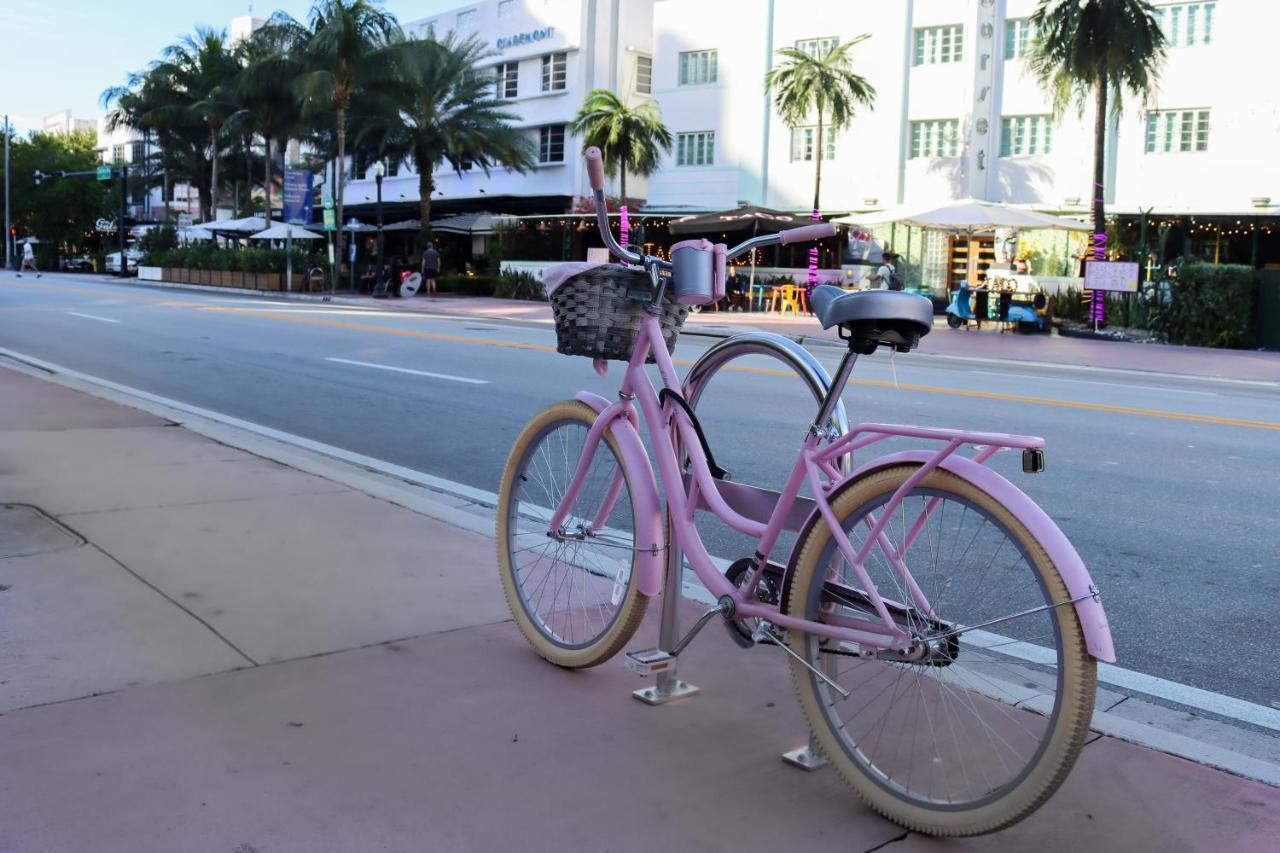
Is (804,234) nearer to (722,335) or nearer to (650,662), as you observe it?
(650,662)

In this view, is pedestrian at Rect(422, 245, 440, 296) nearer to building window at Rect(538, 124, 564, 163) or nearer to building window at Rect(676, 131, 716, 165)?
building window at Rect(676, 131, 716, 165)

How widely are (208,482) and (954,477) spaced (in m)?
5.38

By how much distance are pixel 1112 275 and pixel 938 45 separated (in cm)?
1531

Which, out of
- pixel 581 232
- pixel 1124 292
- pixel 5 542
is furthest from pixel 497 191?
pixel 5 542

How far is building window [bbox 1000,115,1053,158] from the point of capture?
35.5 metres

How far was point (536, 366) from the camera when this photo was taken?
15047 millimetres

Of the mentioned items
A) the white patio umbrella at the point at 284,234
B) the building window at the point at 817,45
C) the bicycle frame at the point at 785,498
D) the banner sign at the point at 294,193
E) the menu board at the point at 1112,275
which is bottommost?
the bicycle frame at the point at 785,498

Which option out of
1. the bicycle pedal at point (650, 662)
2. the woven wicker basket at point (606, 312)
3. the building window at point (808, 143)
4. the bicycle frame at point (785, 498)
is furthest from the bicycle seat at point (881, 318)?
the building window at point (808, 143)

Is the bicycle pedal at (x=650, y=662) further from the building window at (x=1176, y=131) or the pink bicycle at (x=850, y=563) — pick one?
the building window at (x=1176, y=131)

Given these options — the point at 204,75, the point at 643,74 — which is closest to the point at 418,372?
the point at 643,74

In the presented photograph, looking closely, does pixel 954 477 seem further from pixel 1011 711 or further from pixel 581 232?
pixel 581 232

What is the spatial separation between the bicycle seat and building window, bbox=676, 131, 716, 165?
42051mm

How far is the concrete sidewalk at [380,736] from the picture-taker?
9.73ft

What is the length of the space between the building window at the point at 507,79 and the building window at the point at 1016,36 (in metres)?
24.7
